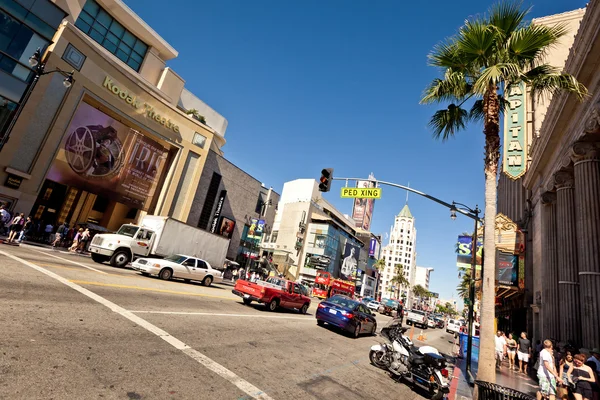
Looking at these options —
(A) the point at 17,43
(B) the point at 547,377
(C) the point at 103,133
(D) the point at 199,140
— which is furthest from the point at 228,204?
(B) the point at 547,377

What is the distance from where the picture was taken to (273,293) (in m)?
14.7

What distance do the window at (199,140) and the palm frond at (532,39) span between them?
3620cm

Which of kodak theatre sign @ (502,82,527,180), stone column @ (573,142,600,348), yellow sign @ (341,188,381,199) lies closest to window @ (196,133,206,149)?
yellow sign @ (341,188,381,199)

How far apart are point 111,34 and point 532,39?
4267 cm

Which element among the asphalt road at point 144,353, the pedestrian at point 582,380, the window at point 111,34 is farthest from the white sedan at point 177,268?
the window at point 111,34

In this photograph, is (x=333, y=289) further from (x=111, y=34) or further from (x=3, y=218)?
(x=111, y=34)

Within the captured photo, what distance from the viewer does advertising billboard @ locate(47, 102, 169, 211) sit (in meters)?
27.1

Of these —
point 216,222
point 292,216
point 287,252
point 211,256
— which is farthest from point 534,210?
point 292,216

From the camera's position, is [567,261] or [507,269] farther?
[507,269]

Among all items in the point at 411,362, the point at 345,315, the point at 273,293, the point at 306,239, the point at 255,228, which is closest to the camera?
the point at 411,362

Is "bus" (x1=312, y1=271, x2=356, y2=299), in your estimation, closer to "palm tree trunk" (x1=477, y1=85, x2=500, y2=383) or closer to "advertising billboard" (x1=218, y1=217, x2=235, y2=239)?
"advertising billboard" (x1=218, y1=217, x2=235, y2=239)

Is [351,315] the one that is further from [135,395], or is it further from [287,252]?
[287,252]

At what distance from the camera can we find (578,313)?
12914 mm

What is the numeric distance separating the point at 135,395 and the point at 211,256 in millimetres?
21748
